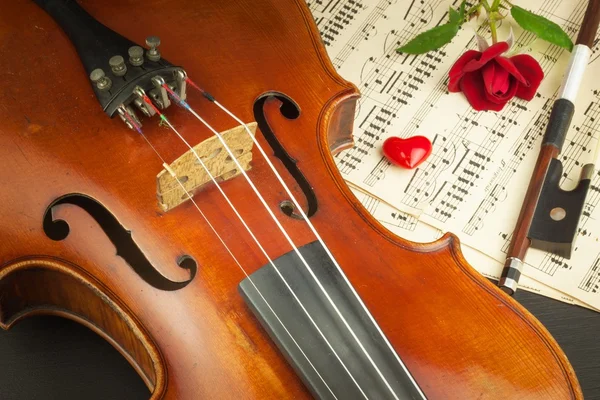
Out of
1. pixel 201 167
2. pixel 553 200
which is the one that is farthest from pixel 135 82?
pixel 553 200

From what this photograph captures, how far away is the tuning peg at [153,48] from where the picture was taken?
3.31 ft

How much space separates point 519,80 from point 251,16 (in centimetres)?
51

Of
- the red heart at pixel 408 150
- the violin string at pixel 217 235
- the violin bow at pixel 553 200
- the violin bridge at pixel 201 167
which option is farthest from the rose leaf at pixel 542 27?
the violin string at pixel 217 235

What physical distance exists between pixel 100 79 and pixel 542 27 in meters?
0.84

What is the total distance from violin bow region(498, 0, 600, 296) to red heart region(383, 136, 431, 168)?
0.20m

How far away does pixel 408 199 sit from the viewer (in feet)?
4.22

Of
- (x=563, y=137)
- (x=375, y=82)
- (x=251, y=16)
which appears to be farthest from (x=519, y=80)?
(x=251, y=16)

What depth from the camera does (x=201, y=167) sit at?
0.97 metres

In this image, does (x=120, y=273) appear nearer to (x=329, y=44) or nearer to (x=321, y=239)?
(x=321, y=239)

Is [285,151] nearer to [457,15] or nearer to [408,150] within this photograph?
[408,150]

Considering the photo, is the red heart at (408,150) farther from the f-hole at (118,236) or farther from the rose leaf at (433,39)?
the f-hole at (118,236)

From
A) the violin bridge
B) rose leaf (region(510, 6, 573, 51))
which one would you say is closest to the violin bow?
rose leaf (region(510, 6, 573, 51))

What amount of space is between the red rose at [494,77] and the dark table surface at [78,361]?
41 cm

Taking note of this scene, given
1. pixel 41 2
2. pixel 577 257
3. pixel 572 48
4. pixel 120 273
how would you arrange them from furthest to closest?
pixel 572 48 → pixel 577 257 → pixel 41 2 → pixel 120 273
